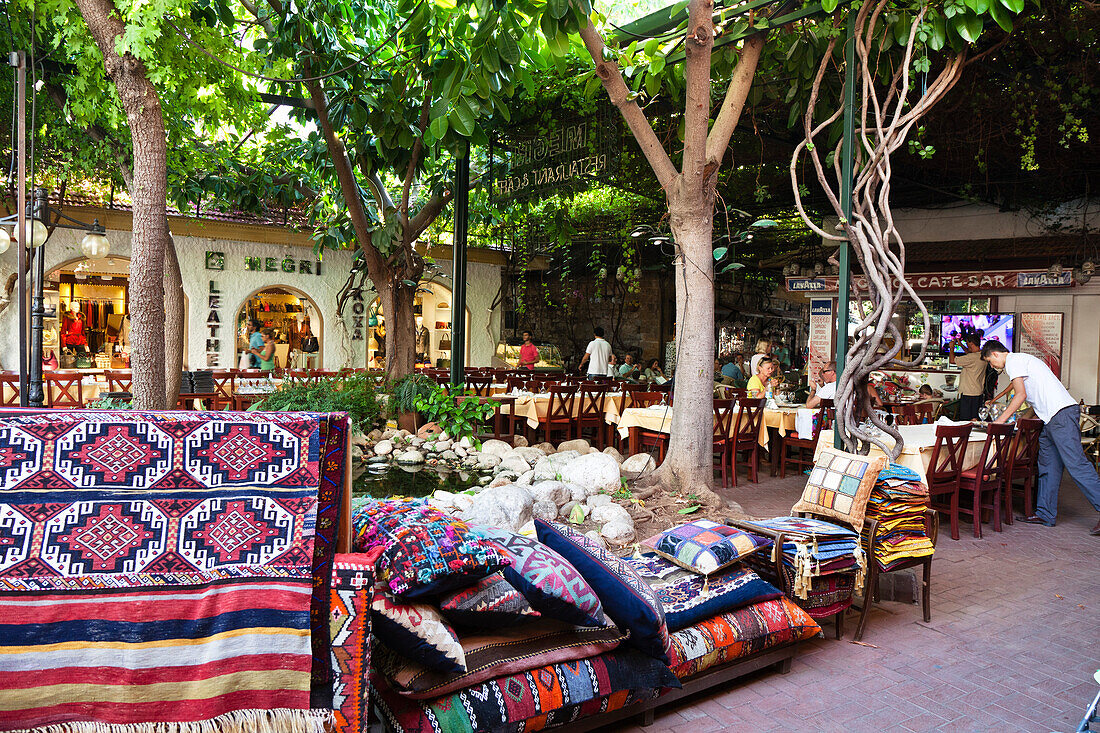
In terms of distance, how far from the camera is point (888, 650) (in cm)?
363

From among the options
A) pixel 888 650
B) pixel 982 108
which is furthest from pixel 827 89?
pixel 888 650

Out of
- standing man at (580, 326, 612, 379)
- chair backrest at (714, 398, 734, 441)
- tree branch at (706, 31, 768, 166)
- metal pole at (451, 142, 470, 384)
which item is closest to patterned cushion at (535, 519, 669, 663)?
tree branch at (706, 31, 768, 166)

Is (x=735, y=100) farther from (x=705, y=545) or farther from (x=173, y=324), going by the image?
(x=173, y=324)

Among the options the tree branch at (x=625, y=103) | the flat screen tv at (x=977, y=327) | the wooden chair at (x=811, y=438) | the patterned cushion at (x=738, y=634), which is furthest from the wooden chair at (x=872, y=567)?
the flat screen tv at (x=977, y=327)

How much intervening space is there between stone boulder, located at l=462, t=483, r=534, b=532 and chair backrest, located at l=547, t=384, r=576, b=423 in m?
3.75

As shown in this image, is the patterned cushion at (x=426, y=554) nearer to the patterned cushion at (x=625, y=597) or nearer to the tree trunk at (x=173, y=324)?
the patterned cushion at (x=625, y=597)

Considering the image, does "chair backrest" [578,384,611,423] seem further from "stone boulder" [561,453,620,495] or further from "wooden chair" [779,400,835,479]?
"stone boulder" [561,453,620,495]

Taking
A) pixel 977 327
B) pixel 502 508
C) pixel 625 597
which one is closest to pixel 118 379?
pixel 502 508

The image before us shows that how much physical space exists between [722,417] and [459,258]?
3.20 metres

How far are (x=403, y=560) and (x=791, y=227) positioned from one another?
13861 millimetres

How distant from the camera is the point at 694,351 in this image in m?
5.74

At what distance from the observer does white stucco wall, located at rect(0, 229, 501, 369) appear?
489 inches

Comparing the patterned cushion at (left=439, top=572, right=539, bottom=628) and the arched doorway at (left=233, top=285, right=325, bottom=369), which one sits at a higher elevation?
the arched doorway at (left=233, top=285, right=325, bottom=369)

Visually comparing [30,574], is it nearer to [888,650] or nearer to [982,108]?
[888,650]
